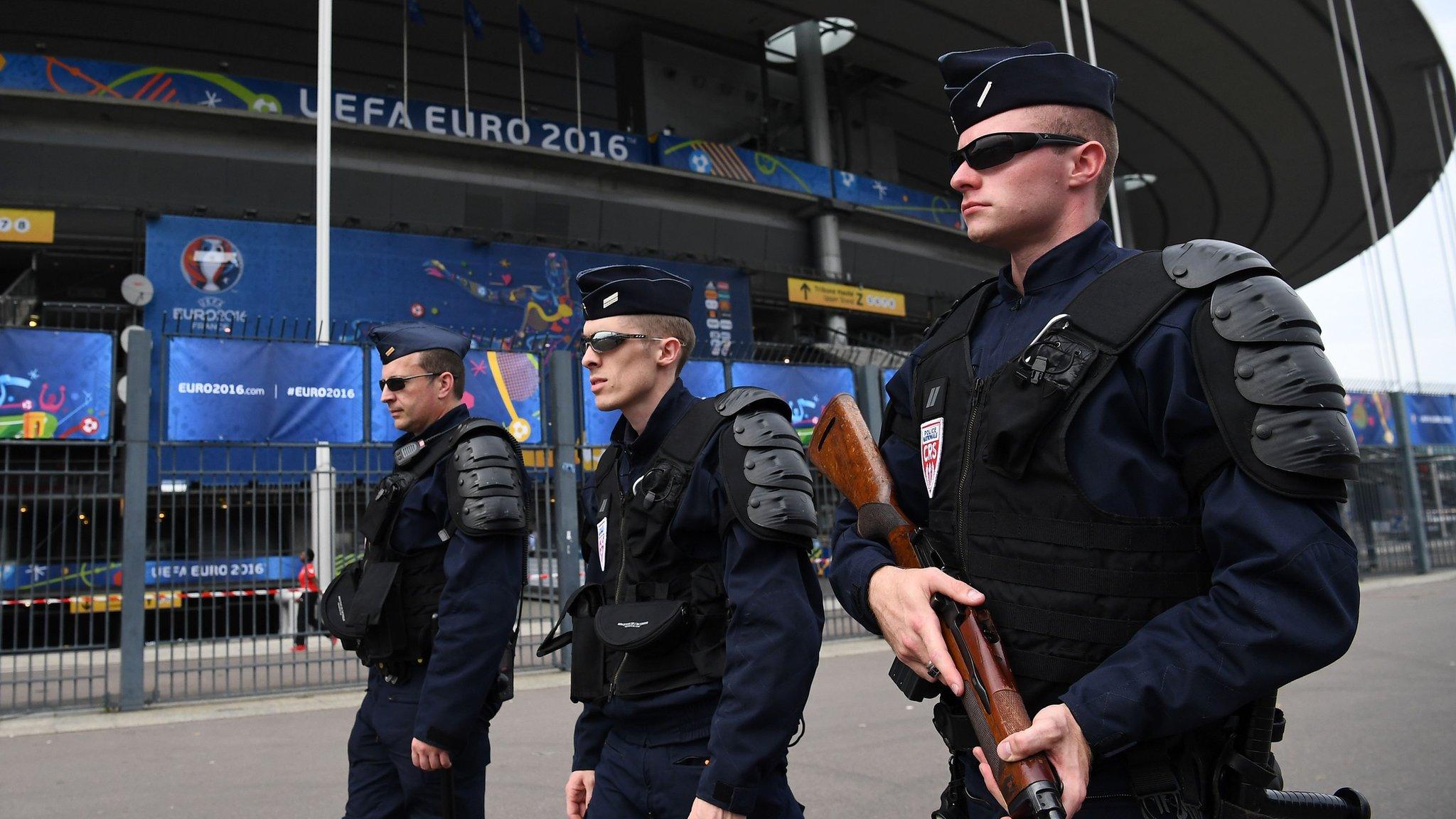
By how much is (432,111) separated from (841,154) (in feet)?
41.1

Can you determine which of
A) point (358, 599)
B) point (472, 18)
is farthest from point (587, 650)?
Answer: point (472, 18)

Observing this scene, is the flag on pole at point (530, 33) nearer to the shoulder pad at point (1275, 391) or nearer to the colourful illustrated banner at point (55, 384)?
the colourful illustrated banner at point (55, 384)

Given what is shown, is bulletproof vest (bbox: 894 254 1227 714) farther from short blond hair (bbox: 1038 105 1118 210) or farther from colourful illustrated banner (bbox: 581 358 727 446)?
colourful illustrated banner (bbox: 581 358 727 446)

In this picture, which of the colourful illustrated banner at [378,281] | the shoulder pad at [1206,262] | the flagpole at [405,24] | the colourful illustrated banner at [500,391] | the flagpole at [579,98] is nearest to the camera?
the shoulder pad at [1206,262]

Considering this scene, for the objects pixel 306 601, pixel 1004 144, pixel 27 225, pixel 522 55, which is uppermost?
pixel 522 55

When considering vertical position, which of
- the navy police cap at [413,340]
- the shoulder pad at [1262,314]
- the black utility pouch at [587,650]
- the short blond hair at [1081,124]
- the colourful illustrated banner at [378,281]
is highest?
the colourful illustrated banner at [378,281]

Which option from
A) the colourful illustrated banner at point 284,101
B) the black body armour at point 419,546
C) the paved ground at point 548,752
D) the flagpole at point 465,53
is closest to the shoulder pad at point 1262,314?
the black body armour at point 419,546

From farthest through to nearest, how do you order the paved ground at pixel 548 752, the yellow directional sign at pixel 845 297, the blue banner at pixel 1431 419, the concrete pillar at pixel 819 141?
the concrete pillar at pixel 819 141 < the yellow directional sign at pixel 845 297 < the blue banner at pixel 1431 419 < the paved ground at pixel 548 752

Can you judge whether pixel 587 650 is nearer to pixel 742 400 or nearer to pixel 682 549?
pixel 682 549

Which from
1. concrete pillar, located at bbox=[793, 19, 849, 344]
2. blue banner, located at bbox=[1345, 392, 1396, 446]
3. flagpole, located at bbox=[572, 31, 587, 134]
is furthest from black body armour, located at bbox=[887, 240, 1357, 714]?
concrete pillar, located at bbox=[793, 19, 849, 344]

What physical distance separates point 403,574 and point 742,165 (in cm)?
2237

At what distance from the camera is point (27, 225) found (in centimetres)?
1809

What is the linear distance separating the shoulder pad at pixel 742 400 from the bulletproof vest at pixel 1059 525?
3.17 feet

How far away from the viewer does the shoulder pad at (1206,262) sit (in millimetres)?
1593
